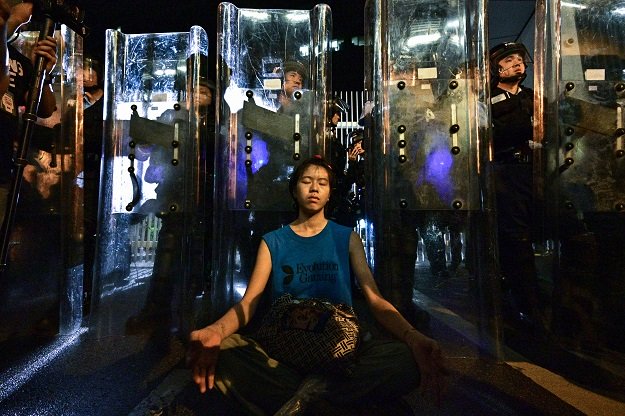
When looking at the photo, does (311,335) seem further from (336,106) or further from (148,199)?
(336,106)

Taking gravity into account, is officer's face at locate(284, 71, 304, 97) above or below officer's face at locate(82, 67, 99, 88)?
below

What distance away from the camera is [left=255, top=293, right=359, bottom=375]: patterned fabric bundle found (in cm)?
162

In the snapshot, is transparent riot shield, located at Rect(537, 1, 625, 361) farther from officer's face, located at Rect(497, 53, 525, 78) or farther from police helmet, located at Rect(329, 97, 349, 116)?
police helmet, located at Rect(329, 97, 349, 116)

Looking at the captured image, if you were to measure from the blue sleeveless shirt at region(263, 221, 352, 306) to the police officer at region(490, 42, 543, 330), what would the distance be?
213 centimetres

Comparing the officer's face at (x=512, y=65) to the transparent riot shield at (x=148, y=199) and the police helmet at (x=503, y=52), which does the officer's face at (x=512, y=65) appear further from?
the transparent riot shield at (x=148, y=199)

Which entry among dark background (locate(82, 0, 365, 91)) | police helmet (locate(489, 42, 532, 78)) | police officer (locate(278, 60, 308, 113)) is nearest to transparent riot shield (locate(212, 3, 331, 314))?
police officer (locate(278, 60, 308, 113))

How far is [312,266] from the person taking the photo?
206 centimetres

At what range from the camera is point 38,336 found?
3211 millimetres

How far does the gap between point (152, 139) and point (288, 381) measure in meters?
2.51

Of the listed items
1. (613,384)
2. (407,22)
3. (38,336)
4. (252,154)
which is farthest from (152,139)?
(613,384)

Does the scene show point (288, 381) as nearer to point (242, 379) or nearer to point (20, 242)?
point (242, 379)

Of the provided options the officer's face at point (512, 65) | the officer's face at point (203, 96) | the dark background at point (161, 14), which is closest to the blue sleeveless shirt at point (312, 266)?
the officer's face at point (203, 96)

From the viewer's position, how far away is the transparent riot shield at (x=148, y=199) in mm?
3332

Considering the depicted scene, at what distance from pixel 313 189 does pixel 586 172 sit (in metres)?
2.29
